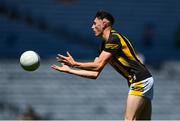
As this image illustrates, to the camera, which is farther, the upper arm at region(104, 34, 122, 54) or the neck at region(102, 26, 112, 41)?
the neck at region(102, 26, 112, 41)

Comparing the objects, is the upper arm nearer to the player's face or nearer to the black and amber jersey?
the black and amber jersey

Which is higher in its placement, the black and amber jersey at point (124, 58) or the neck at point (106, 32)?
the neck at point (106, 32)

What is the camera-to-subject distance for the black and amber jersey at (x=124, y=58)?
883cm

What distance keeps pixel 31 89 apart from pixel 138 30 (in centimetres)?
330

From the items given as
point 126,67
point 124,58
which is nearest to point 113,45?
point 124,58

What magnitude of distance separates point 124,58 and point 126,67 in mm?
120

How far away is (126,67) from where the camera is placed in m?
8.94

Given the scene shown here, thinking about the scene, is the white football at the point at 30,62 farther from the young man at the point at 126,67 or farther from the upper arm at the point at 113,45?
the upper arm at the point at 113,45

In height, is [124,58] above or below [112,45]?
below

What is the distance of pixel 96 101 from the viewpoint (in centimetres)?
1669

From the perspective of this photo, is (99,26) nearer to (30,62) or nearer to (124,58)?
(124,58)

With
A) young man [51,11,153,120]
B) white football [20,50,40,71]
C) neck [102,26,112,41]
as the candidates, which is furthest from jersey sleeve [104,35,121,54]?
white football [20,50,40,71]

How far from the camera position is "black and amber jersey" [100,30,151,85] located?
29.0 feet

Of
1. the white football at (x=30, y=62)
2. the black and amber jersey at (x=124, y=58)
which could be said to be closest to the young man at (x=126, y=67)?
the black and amber jersey at (x=124, y=58)
